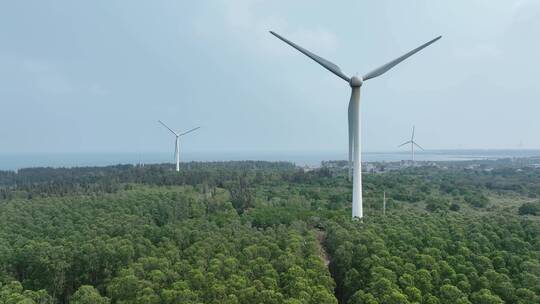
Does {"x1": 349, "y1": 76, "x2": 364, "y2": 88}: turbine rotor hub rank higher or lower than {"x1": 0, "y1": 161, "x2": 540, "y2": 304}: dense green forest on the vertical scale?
higher

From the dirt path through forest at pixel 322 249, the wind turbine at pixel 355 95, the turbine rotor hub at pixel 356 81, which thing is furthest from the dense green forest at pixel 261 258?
the turbine rotor hub at pixel 356 81

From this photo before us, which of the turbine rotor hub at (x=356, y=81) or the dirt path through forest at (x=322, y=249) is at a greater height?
the turbine rotor hub at (x=356, y=81)

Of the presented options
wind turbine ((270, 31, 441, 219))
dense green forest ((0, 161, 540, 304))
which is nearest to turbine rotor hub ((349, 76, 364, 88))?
wind turbine ((270, 31, 441, 219))

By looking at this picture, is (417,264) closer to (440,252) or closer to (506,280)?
(440,252)

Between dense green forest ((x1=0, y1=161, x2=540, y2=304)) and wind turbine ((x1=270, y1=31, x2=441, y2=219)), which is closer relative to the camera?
dense green forest ((x1=0, y1=161, x2=540, y2=304))

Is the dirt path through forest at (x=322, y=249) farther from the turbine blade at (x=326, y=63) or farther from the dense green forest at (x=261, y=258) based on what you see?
A: the turbine blade at (x=326, y=63)

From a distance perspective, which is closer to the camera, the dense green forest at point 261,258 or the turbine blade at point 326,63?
the dense green forest at point 261,258

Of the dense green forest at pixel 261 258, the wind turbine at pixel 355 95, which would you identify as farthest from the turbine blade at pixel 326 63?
the dense green forest at pixel 261 258

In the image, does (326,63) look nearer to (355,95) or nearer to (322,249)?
(355,95)

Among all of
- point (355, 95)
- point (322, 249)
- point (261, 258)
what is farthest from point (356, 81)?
point (261, 258)

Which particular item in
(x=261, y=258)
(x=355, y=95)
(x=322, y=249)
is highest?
(x=355, y=95)

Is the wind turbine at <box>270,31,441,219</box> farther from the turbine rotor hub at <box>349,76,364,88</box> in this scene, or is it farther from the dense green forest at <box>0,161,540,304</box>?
the dense green forest at <box>0,161,540,304</box>
